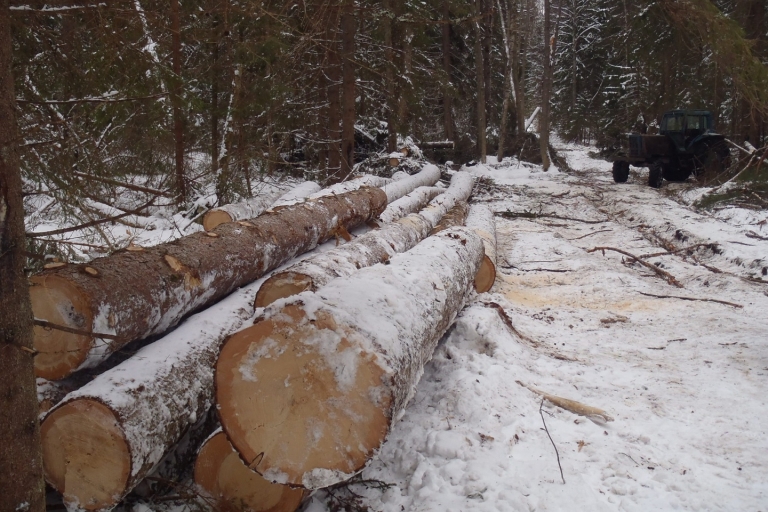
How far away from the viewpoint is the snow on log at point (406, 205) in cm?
776

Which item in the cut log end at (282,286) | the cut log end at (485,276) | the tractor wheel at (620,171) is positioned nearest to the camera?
the cut log end at (282,286)

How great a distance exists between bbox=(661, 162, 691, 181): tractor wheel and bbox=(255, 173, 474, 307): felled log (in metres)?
10.7

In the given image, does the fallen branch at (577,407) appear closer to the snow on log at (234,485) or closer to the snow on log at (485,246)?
the snow on log at (234,485)

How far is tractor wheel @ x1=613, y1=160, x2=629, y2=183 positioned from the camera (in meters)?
16.5

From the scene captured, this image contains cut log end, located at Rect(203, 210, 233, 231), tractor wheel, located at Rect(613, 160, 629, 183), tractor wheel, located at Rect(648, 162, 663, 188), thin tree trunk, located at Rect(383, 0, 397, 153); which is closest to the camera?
cut log end, located at Rect(203, 210, 233, 231)

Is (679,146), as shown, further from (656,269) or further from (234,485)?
(234,485)

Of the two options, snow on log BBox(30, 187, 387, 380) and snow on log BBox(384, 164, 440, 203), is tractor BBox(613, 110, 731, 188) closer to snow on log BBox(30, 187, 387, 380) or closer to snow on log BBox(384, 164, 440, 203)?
snow on log BBox(384, 164, 440, 203)

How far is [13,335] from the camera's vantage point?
5.88ft

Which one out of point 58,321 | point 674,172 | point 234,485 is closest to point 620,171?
point 674,172

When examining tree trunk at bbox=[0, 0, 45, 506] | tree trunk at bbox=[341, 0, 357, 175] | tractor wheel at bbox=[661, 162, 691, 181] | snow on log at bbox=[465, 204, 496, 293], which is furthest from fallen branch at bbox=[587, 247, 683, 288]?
tractor wheel at bbox=[661, 162, 691, 181]

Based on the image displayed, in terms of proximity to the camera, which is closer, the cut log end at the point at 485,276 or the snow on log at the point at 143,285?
the snow on log at the point at 143,285

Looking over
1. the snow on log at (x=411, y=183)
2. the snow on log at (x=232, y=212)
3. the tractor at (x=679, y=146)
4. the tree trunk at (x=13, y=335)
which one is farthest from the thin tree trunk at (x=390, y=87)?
the tree trunk at (x=13, y=335)

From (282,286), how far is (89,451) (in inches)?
66.1

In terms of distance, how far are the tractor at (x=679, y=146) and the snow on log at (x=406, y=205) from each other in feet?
25.8
